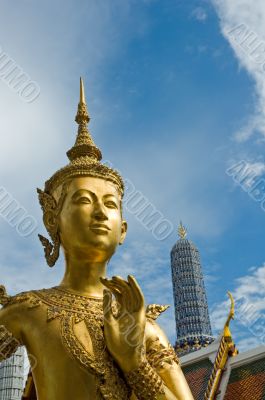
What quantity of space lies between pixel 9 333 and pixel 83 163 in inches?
58.1

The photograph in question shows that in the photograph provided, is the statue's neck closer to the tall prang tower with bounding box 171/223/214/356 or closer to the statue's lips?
the statue's lips

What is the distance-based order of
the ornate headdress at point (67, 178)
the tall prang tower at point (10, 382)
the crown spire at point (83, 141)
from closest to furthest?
the ornate headdress at point (67, 178)
the crown spire at point (83, 141)
the tall prang tower at point (10, 382)

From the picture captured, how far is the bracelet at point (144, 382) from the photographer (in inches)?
139

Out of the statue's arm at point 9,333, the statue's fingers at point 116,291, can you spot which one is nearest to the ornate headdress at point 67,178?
the statue's arm at point 9,333

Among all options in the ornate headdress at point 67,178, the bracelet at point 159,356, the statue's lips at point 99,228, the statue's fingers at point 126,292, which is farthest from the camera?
the ornate headdress at point 67,178

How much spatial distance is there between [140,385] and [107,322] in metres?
0.46

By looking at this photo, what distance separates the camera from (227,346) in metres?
10.7

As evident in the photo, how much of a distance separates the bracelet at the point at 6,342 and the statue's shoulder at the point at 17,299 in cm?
20

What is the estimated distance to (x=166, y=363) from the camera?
13.1 ft

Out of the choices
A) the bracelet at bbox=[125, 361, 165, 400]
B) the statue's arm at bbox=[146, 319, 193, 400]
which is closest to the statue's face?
the statue's arm at bbox=[146, 319, 193, 400]

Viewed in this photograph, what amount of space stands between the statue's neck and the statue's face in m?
0.07

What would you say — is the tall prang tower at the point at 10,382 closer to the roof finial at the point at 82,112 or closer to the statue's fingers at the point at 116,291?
the roof finial at the point at 82,112

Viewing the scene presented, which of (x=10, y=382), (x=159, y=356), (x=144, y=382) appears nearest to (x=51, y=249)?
(x=159, y=356)

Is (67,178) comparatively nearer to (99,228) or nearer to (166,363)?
(99,228)
